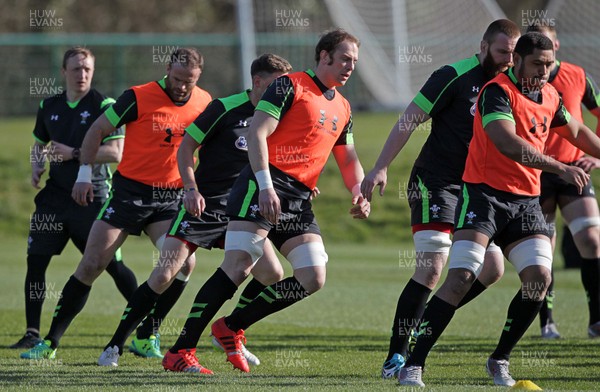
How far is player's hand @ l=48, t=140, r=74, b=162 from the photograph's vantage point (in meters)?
8.86

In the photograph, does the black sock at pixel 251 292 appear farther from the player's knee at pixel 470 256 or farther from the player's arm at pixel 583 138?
the player's arm at pixel 583 138

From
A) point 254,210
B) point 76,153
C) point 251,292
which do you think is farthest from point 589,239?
point 76,153

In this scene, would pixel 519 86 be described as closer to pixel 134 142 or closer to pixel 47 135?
pixel 134 142

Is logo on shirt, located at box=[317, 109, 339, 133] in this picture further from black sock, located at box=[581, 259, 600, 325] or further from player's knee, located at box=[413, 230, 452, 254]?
black sock, located at box=[581, 259, 600, 325]

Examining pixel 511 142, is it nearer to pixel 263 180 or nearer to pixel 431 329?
pixel 431 329

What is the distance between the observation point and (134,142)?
8305 millimetres

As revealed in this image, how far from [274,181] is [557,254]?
52.2 feet

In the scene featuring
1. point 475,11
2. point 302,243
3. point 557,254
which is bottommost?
point 557,254

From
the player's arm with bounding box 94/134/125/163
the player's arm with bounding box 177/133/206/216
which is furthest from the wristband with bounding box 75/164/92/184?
the player's arm with bounding box 177/133/206/216

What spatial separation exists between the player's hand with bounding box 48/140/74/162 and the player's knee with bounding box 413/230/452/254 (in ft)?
10.7

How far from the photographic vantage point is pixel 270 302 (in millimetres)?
7312

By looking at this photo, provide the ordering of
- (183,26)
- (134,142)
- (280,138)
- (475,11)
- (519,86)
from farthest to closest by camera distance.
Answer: (183,26) → (475,11) → (134,142) → (280,138) → (519,86)

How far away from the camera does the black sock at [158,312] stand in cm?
830

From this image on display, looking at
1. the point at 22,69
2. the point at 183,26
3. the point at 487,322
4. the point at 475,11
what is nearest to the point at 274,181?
the point at 487,322
